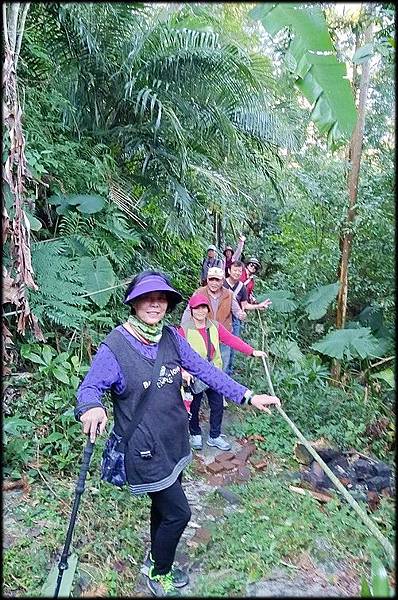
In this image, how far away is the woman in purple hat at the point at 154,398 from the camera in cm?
237

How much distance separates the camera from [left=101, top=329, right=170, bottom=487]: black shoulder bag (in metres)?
2.38

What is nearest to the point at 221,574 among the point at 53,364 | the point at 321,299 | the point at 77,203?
the point at 53,364

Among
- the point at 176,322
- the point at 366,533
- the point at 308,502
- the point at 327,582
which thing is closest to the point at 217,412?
the point at 308,502

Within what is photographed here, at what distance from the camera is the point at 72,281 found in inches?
197

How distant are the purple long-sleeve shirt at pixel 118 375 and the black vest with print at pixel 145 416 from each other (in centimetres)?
3

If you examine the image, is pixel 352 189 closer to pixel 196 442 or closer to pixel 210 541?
pixel 196 442

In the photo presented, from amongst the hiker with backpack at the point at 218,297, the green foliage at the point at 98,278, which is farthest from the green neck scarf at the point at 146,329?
the green foliage at the point at 98,278

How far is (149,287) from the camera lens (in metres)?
2.43

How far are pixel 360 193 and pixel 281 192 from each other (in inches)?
84.7

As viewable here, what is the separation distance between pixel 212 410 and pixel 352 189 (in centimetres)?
301

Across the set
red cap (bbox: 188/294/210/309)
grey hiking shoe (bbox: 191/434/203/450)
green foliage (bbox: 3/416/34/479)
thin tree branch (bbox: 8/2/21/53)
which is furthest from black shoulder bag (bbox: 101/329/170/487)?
thin tree branch (bbox: 8/2/21/53)

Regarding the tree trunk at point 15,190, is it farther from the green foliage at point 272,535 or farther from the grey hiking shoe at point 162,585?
the green foliage at point 272,535

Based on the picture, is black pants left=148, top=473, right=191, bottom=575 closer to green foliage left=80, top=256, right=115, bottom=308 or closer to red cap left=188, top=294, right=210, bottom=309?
red cap left=188, top=294, right=210, bottom=309

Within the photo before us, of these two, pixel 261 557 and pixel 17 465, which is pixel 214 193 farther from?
pixel 261 557
